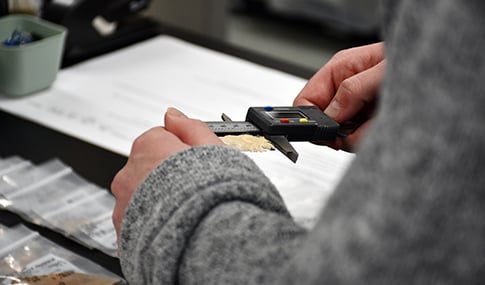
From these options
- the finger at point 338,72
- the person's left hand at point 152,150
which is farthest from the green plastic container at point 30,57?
the person's left hand at point 152,150

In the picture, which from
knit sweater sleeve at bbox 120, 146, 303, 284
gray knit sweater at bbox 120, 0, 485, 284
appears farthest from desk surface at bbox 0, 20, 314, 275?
gray knit sweater at bbox 120, 0, 485, 284

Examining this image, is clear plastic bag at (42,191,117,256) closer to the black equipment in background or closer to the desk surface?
the desk surface

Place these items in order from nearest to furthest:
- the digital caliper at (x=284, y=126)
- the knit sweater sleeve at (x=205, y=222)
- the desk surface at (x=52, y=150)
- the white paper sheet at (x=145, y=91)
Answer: the knit sweater sleeve at (x=205, y=222) < the digital caliper at (x=284, y=126) < the desk surface at (x=52, y=150) < the white paper sheet at (x=145, y=91)

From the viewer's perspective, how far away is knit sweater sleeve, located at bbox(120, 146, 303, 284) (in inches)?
17.0

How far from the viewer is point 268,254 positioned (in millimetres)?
419

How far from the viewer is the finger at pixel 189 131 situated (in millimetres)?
548

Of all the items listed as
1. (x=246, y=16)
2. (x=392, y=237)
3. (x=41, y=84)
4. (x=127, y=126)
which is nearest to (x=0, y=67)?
(x=41, y=84)

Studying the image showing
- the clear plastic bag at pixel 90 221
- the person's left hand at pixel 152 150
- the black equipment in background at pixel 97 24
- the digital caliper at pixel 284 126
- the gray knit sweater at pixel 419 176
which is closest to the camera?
the gray knit sweater at pixel 419 176

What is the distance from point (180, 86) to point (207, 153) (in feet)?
2.23

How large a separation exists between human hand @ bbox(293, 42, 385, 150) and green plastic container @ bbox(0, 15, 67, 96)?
0.47 meters

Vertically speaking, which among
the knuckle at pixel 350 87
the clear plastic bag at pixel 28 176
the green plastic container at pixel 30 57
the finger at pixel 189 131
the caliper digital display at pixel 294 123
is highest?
the knuckle at pixel 350 87

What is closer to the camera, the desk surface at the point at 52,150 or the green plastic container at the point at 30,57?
the desk surface at the point at 52,150

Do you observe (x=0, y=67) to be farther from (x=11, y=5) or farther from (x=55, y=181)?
(x=55, y=181)

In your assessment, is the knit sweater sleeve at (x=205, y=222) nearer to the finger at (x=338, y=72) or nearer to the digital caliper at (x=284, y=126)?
the digital caliper at (x=284, y=126)
